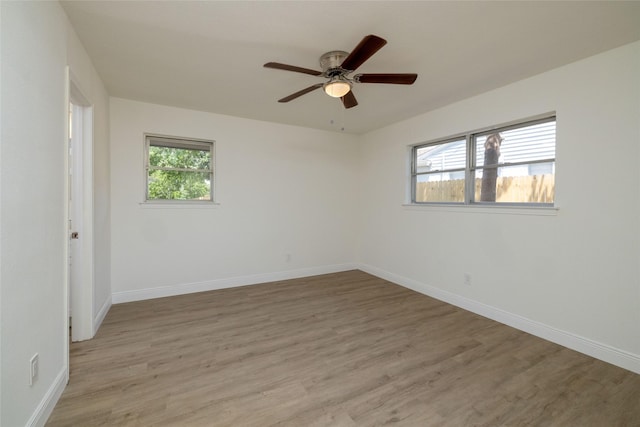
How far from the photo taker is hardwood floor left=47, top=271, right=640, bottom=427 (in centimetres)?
165

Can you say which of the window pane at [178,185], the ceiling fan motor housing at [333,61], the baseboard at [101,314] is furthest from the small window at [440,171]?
the baseboard at [101,314]

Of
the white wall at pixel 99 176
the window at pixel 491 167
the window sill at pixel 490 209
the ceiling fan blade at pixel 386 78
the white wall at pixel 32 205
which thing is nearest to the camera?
the white wall at pixel 32 205

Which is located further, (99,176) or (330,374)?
(99,176)

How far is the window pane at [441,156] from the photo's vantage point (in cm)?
355

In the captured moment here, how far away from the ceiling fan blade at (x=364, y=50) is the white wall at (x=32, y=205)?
1.73 meters

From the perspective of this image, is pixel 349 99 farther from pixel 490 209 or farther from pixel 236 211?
pixel 236 211

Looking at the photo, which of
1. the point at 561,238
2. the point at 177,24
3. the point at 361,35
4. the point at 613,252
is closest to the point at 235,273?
the point at 177,24

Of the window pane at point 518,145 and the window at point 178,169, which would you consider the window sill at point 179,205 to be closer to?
the window at point 178,169

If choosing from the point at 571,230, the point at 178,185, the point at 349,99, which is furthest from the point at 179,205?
the point at 571,230

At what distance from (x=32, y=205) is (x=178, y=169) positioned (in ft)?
8.10

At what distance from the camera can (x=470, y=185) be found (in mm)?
3395

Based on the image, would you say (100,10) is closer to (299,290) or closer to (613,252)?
(299,290)

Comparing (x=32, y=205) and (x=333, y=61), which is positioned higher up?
(x=333, y=61)

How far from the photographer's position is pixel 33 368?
143cm
